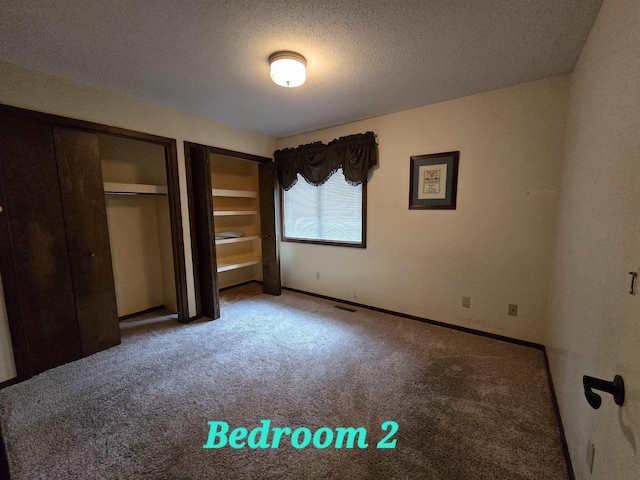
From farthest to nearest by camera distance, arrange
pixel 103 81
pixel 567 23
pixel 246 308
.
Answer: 1. pixel 246 308
2. pixel 103 81
3. pixel 567 23

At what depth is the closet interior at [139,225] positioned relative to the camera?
2918 mm

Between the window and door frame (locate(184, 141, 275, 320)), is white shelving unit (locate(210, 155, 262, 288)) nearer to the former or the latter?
the window

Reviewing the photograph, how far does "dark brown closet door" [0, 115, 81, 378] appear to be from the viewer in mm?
1887

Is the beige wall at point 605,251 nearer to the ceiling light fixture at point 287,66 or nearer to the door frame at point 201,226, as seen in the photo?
the ceiling light fixture at point 287,66

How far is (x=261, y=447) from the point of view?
1407 millimetres

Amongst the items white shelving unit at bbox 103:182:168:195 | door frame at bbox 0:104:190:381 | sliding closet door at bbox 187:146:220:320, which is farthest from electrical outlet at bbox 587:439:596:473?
white shelving unit at bbox 103:182:168:195

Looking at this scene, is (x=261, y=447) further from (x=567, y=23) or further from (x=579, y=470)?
(x=567, y=23)

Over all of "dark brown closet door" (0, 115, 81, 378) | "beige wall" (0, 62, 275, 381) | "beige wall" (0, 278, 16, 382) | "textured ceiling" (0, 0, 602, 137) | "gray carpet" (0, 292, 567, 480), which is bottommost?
"gray carpet" (0, 292, 567, 480)

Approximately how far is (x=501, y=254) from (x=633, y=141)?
1753 mm

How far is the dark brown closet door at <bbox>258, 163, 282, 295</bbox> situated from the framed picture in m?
1.93

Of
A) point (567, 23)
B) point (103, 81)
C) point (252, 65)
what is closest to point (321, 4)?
point (252, 65)

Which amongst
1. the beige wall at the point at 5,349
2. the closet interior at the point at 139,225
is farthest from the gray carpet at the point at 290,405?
the closet interior at the point at 139,225

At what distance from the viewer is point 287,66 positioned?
179 centimetres

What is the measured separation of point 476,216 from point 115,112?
357cm
